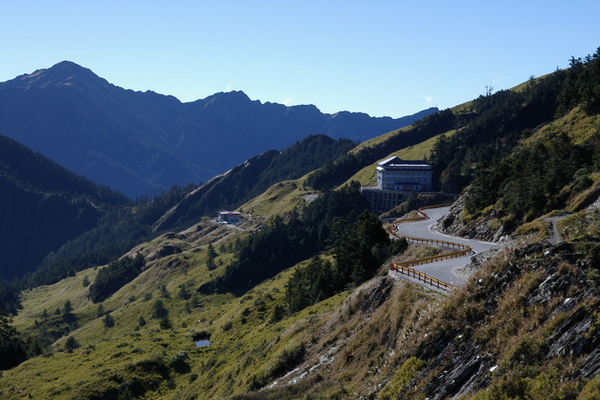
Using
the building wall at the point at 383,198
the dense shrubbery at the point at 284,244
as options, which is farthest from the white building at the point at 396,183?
the dense shrubbery at the point at 284,244

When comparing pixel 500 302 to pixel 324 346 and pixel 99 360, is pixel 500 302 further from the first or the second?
pixel 99 360

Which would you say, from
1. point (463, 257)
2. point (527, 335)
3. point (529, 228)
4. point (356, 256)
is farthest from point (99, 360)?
point (527, 335)

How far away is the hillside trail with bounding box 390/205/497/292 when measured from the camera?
3347 centimetres

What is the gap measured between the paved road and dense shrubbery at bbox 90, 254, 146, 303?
5065 inches

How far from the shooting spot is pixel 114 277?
18400 centimetres

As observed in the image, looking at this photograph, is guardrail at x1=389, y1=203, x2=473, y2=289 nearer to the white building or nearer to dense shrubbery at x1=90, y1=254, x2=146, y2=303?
the white building

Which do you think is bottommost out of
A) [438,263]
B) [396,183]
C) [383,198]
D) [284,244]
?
[284,244]

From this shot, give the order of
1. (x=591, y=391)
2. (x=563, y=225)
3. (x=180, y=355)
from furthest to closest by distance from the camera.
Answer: (x=180, y=355) < (x=563, y=225) < (x=591, y=391)

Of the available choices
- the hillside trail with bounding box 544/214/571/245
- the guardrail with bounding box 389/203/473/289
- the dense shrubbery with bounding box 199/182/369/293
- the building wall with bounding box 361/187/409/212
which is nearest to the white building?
the building wall with bounding box 361/187/409/212

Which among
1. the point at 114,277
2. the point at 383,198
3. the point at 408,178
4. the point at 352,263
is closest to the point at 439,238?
the point at 352,263

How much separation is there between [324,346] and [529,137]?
263 feet

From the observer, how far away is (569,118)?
279 feet

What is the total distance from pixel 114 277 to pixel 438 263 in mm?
166032

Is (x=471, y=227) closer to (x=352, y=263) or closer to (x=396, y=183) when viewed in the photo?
(x=352, y=263)
